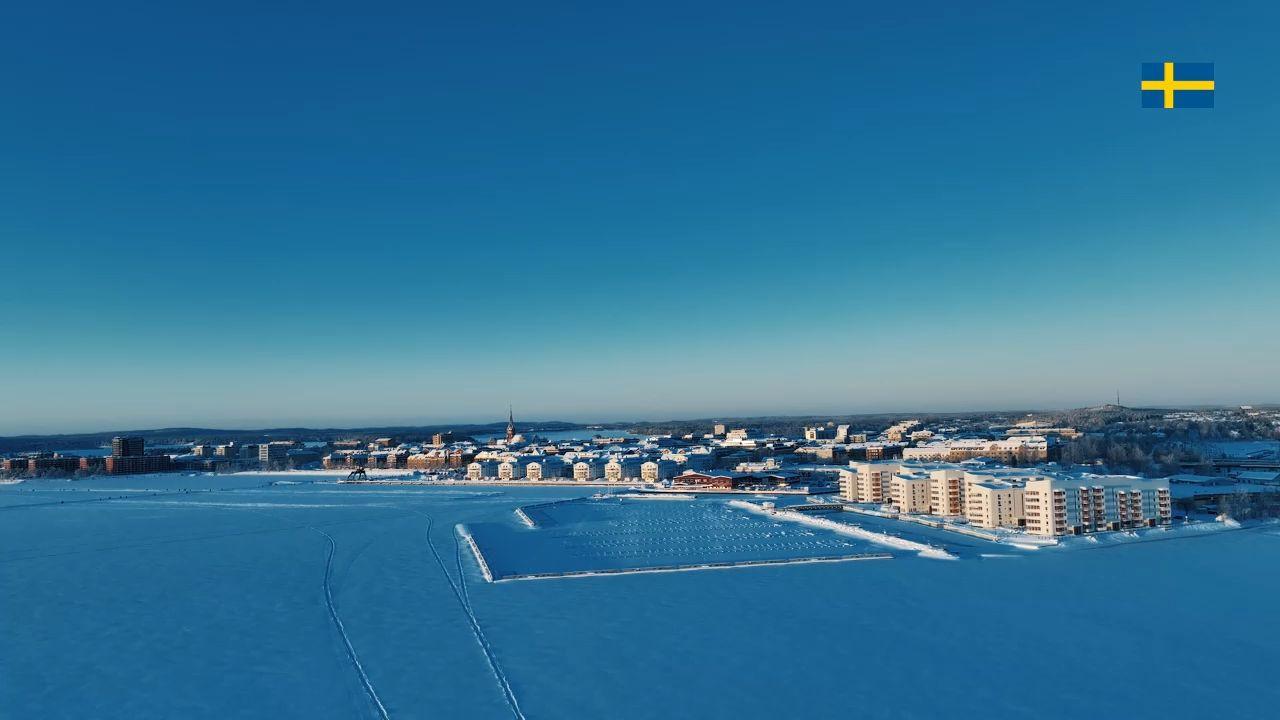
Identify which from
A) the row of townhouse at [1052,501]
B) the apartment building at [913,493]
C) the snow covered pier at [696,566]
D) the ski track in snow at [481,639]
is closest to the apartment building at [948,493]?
the row of townhouse at [1052,501]

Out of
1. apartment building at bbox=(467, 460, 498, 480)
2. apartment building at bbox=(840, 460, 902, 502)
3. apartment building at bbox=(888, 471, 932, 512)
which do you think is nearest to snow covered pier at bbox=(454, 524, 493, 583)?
apartment building at bbox=(888, 471, 932, 512)

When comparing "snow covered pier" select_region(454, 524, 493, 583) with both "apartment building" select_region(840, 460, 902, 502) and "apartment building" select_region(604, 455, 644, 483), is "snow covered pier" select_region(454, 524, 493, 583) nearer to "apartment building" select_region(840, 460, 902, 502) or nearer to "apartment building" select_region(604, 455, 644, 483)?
"apartment building" select_region(840, 460, 902, 502)

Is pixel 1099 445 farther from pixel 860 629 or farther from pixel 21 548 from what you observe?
pixel 21 548

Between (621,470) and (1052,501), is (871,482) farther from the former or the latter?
(621,470)

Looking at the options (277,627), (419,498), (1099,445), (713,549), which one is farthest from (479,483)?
(1099,445)

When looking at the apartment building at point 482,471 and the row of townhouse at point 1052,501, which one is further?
the apartment building at point 482,471

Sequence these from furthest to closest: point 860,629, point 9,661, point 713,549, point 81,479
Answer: point 81,479 < point 713,549 < point 860,629 < point 9,661

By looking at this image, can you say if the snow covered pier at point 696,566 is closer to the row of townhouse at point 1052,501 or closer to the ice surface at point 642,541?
the ice surface at point 642,541
